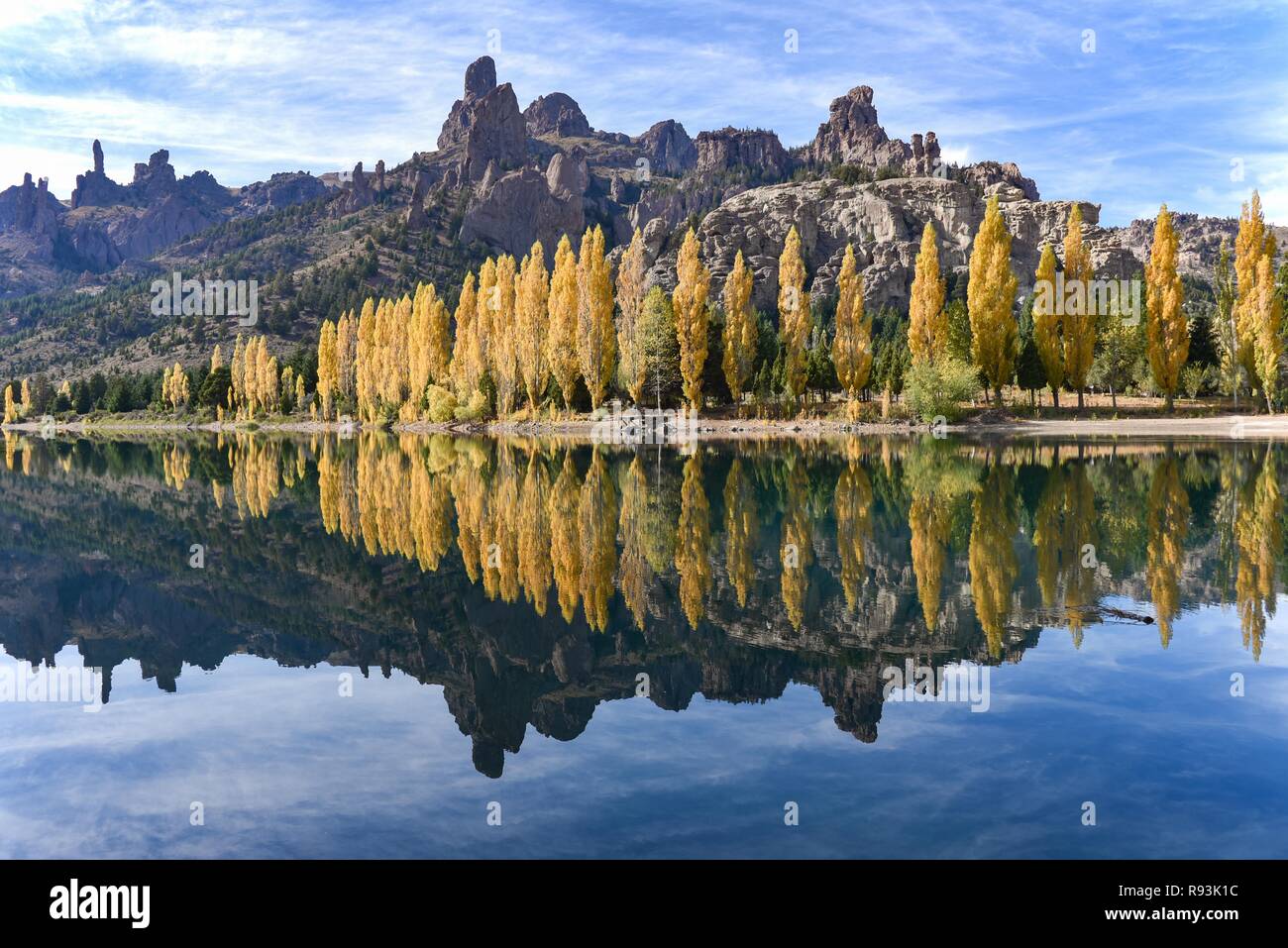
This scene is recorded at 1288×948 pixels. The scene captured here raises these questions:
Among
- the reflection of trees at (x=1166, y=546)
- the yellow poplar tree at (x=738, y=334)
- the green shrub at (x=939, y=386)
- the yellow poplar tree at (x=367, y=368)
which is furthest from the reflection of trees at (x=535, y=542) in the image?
the yellow poplar tree at (x=367, y=368)

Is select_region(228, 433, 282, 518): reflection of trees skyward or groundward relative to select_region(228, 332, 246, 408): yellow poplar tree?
groundward

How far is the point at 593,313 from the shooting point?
58219 mm

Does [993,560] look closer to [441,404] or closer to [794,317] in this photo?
[794,317]

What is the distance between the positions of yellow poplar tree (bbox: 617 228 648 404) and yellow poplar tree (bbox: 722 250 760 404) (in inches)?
252

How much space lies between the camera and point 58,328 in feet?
595

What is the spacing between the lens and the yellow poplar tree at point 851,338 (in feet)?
198

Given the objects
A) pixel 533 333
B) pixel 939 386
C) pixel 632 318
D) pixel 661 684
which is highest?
pixel 632 318

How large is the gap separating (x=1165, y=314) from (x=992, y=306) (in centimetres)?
1020

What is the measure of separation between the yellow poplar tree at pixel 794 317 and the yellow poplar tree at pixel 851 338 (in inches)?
96.4

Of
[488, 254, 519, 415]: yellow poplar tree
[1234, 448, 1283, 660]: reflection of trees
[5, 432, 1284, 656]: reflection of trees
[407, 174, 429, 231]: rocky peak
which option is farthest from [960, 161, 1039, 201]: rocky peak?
[1234, 448, 1283, 660]: reflection of trees

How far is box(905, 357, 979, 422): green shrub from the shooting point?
174ft

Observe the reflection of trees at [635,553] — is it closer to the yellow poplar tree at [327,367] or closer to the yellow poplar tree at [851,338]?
the yellow poplar tree at [851,338]

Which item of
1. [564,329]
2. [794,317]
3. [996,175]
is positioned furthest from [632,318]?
[996,175]

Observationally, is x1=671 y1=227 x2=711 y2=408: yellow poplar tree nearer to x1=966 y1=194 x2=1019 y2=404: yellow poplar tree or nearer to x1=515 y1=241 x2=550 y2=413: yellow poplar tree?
x1=515 y1=241 x2=550 y2=413: yellow poplar tree
